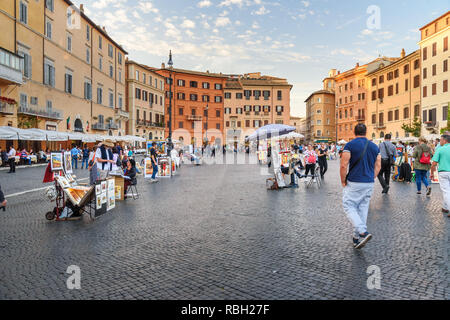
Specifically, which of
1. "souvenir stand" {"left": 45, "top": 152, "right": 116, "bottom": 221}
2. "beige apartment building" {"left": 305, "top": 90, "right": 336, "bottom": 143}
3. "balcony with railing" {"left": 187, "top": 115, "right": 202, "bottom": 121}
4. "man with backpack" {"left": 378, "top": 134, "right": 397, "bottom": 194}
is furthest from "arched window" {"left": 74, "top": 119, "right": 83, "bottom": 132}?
"beige apartment building" {"left": 305, "top": 90, "right": 336, "bottom": 143}

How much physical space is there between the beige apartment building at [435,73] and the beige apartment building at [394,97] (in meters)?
2.18

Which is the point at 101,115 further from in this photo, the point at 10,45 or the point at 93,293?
the point at 93,293

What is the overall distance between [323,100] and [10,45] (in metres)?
71.3

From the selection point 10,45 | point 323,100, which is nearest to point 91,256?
point 10,45

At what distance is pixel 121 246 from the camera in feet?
16.8

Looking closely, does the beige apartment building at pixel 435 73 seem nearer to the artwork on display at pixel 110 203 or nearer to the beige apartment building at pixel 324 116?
the artwork on display at pixel 110 203

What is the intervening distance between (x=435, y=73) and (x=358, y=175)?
4483cm

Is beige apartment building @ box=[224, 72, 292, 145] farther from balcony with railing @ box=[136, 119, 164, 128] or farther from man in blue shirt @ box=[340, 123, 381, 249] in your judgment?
man in blue shirt @ box=[340, 123, 381, 249]

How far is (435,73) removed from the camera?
41.9 meters

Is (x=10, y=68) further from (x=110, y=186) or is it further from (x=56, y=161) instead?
(x=110, y=186)

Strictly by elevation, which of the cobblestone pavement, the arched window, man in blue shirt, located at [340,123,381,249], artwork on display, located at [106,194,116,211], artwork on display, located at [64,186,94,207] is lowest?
the cobblestone pavement

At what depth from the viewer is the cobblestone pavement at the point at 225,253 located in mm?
3539

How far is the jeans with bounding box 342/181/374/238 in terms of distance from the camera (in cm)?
497

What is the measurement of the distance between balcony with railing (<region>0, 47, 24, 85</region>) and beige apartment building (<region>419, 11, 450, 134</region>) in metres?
40.6
